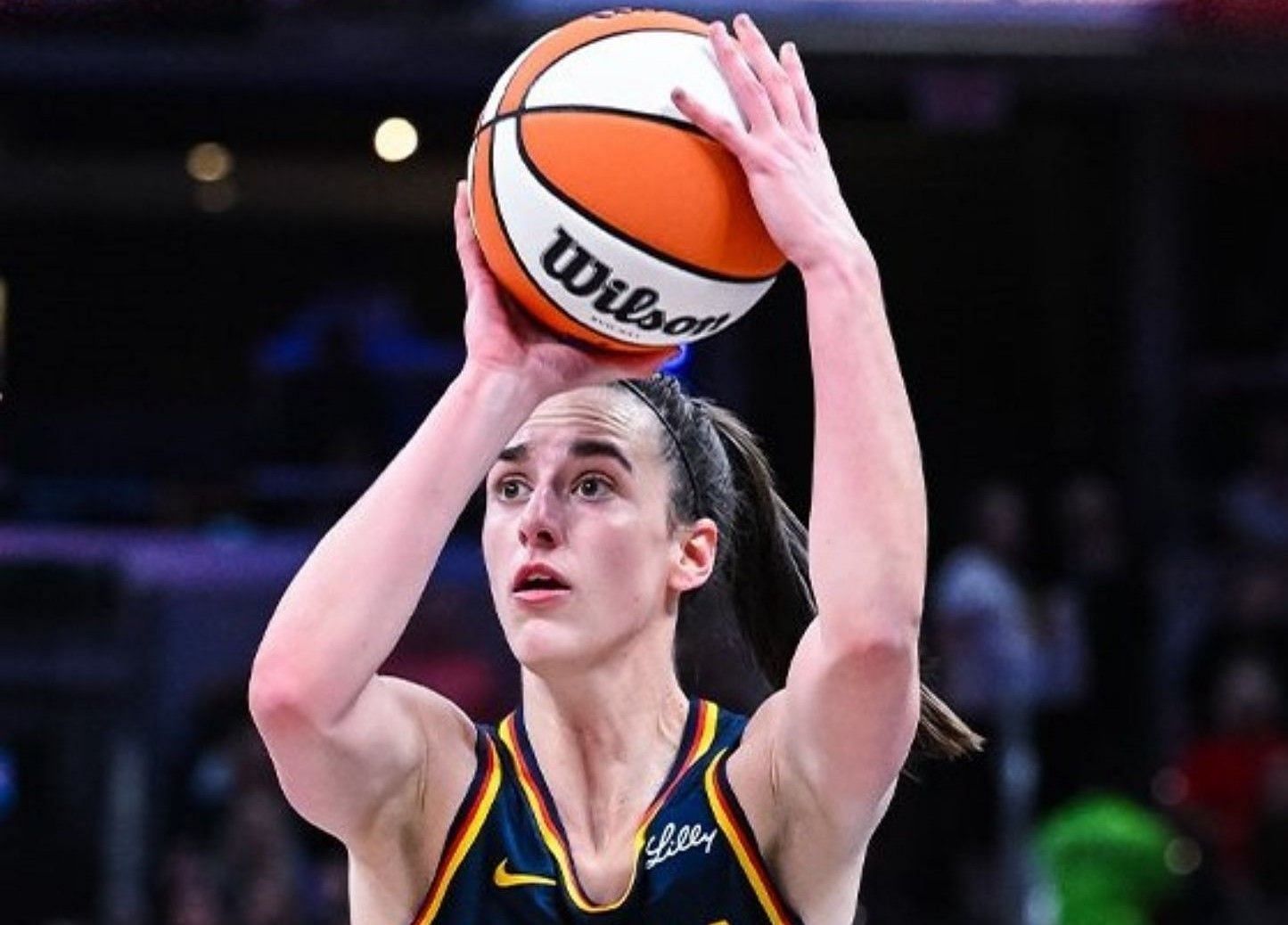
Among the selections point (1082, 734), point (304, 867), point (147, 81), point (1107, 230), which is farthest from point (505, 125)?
point (1107, 230)

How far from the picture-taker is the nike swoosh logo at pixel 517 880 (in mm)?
3496

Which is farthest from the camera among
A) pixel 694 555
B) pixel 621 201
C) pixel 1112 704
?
pixel 1112 704

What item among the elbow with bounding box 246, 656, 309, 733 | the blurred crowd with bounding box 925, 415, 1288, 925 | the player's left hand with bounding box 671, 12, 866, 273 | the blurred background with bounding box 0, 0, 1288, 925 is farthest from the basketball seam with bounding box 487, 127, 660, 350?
the blurred crowd with bounding box 925, 415, 1288, 925

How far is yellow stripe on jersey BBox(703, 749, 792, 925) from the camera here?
350cm

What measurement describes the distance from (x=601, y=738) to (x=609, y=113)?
0.85 meters

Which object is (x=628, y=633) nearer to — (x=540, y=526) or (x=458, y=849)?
(x=540, y=526)

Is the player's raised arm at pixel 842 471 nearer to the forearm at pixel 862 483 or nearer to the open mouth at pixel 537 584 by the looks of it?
the forearm at pixel 862 483

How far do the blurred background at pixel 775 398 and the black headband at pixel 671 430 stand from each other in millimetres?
4720

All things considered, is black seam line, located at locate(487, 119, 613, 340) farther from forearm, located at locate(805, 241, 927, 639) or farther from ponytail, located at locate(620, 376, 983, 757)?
ponytail, located at locate(620, 376, 983, 757)

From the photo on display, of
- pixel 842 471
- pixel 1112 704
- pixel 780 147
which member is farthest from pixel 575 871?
pixel 1112 704

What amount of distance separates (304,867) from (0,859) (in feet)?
3.04

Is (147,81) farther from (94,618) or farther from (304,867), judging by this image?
(304,867)

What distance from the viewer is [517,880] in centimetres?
350

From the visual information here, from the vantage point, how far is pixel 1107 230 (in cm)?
1198
